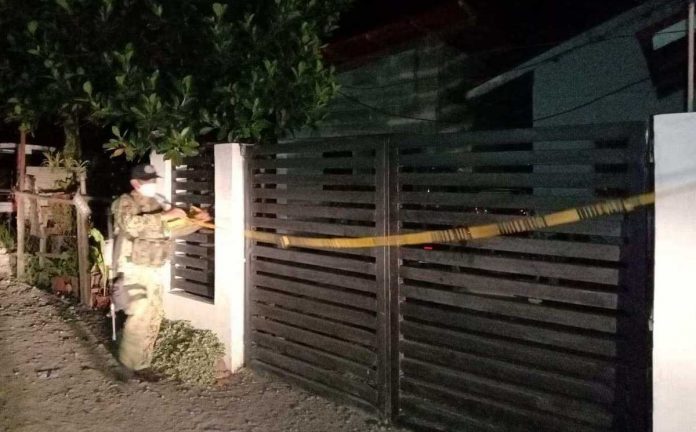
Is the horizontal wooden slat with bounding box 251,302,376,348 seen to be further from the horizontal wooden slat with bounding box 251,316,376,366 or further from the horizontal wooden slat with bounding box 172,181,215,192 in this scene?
the horizontal wooden slat with bounding box 172,181,215,192

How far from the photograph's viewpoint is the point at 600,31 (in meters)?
6.84

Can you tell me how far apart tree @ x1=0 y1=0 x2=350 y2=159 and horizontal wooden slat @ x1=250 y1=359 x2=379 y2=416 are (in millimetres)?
1941

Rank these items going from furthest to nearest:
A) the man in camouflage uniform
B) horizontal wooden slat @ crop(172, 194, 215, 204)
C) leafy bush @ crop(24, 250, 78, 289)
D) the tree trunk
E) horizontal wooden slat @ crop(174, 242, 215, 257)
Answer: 1. the tree trunk
2. leafy bush @ crop(24, 250, 78, 289)
3. horizontal wooden slat @ crop(174, 242, 215, 257)
4. horizontal wooden slat @ crop(172, 194, 215, 204)
5. the man in camouflage uniform

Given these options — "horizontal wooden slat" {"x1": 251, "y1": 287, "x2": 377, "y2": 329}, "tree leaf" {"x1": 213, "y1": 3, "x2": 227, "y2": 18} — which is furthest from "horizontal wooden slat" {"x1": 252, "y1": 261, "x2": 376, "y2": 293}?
"tree leaf" {"x1": 213, "y1": 3, "x2": 227, "y2": 18}

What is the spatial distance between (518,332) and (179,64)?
419cm

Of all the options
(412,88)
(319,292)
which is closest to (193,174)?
(319,292)

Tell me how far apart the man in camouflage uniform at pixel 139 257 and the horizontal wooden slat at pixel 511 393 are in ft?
7.73

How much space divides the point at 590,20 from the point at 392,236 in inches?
227

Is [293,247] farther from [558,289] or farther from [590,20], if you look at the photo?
[590,20]

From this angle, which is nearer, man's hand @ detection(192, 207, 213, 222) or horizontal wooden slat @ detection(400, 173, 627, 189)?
horizontal wooden slat @ detection(400, 173, 627, 189)

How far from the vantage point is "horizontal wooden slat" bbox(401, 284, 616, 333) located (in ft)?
11.2

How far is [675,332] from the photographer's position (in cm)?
313

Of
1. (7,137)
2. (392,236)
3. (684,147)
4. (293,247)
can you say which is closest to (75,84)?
(293,247)

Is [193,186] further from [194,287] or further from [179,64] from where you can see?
[179,64]
